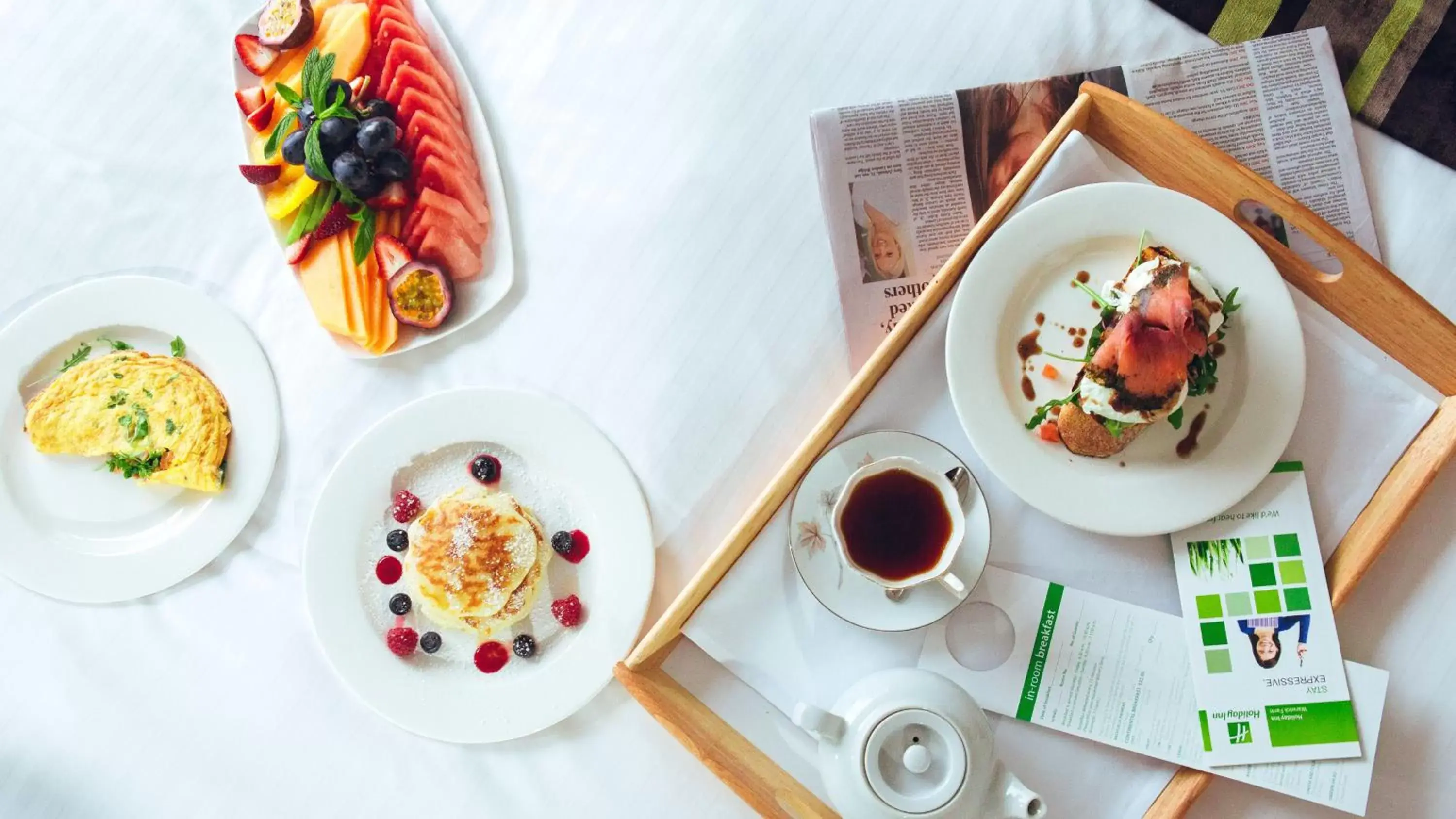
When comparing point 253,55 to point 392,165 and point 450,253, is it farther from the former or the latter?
point 450,253

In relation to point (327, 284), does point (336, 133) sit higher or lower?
higher

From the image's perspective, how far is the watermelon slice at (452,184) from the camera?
45.0 inches

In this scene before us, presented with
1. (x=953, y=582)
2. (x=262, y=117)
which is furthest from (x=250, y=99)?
(x=953, y=582)

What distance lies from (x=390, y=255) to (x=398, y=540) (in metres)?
0.36

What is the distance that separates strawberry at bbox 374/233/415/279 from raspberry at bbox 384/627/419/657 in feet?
1.45

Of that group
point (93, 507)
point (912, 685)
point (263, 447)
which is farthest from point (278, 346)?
point (912, 685)

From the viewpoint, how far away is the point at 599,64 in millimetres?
1217

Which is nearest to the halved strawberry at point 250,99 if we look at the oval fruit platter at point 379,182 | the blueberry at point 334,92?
the oval fruit platter at point 379,182

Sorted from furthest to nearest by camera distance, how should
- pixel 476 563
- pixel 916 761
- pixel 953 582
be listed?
pixel 476 563, pixel 953 582, pixel 916 761

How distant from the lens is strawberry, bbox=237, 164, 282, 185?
115 centimetres

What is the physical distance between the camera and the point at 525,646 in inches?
43.4

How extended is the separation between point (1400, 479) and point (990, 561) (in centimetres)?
45

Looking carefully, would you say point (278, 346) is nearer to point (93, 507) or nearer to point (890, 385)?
point (93, 507)

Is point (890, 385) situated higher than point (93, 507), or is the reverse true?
point (890, 385)
